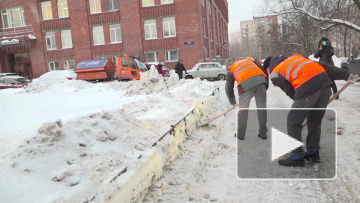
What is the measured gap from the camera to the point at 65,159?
2.15 meters

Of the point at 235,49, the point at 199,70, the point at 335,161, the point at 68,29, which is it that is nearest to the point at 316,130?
the point at 335,161

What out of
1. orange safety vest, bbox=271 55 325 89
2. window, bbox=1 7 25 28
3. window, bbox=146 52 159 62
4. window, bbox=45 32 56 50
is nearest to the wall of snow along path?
orange safety vest, bbox=271 55 325 89

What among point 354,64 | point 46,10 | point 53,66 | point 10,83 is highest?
point 46,10

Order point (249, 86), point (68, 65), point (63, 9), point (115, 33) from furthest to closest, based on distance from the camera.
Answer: point (68, 65) < point (63, 9) < point (115, 33) < point (249, 86)

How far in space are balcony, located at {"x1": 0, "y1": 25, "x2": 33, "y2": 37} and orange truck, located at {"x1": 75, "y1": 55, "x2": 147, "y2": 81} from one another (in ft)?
49.2

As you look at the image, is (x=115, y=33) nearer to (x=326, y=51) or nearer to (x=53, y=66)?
(x=53, y=66)

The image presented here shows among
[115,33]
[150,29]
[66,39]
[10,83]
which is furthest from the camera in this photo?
[66,39]

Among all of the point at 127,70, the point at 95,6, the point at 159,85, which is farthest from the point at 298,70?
the point at 95,6

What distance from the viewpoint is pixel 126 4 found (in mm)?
23656

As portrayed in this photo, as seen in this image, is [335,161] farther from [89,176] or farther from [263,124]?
[89,176]

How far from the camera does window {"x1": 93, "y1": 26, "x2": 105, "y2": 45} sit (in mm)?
24891

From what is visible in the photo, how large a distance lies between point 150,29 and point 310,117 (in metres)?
22.3

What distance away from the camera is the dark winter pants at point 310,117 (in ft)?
10.1

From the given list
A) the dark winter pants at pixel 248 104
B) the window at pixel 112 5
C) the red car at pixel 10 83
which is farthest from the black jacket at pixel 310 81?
the window at pixel 112 5
